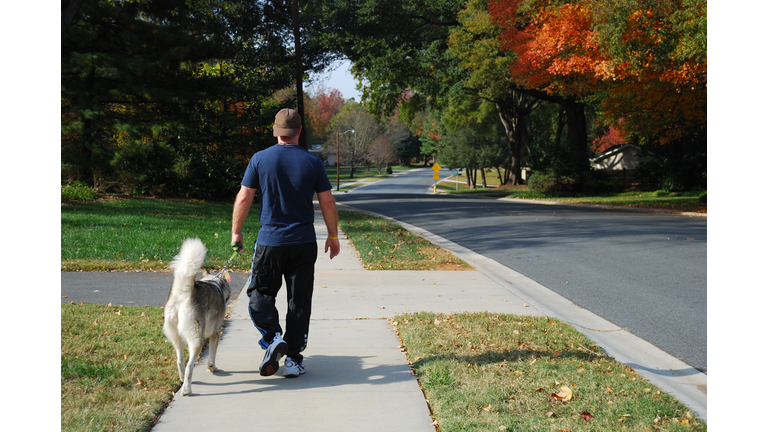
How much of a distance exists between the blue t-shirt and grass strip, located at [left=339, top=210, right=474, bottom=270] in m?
5.06

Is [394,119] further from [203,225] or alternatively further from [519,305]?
[519,305]

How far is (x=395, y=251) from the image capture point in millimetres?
11227

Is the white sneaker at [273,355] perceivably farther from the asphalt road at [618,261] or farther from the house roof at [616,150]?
the house roof at [616,150]

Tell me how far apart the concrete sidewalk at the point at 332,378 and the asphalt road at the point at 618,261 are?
1329 mm

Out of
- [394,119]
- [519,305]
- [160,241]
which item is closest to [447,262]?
[519,305]

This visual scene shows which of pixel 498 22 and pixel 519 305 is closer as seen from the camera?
pixel 519 305

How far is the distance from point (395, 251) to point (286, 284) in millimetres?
6772

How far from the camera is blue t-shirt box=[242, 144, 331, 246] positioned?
443cm

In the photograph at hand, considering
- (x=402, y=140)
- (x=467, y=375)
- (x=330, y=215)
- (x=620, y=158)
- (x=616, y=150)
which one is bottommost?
(x=467, y=375)

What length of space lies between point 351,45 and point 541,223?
63.0 feet

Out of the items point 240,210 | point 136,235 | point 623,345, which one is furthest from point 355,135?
point 240,210

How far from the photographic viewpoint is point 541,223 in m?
17.2

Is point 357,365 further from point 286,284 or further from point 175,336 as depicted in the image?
A: point 175,336

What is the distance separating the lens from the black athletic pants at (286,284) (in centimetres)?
450
